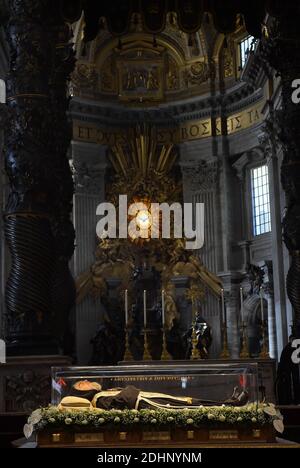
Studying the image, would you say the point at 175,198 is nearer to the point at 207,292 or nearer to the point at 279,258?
the point at 207,292

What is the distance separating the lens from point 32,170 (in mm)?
7387

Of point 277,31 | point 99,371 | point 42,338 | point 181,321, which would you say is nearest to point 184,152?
point 181,321

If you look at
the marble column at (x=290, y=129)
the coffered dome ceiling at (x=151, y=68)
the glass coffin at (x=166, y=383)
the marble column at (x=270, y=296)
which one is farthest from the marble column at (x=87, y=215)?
the glass coffin at (x=166, y=383)

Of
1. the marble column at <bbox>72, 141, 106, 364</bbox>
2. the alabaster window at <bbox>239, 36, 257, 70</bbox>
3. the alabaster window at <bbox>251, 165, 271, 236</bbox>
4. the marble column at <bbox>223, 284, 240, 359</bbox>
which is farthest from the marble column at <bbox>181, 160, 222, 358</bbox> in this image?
the alabaster window at <bbox>239, 36, 257, 70</bbox>

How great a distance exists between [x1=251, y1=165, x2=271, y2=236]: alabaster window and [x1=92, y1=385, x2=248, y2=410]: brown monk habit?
1840cm

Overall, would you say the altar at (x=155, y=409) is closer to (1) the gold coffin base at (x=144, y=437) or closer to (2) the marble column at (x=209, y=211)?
(1) the gold coffin base at (x=144, y=437)

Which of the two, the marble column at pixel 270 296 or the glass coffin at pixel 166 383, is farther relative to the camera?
the marble column at pixel 270 296

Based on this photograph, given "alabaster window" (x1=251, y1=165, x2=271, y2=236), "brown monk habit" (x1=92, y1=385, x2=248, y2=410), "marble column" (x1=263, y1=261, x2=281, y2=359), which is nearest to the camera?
"brown monk habit" (x1=92, y1=385, x2=248, y2=410)

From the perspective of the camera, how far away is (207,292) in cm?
2431

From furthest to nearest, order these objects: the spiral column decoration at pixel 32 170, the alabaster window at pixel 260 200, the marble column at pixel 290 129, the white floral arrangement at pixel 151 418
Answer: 1. the alabaster window at pixel 260 200
2. the marble column at pixel 290 129
3. the spiral column decoration at pixel 32 170
4. the white floral arrangement at pixel 151 418

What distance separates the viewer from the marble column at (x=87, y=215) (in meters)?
24.0

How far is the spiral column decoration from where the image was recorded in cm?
720

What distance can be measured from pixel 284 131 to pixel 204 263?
16344 millimetres

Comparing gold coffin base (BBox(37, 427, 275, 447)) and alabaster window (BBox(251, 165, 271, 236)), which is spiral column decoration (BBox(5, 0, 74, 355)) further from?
alabaster window (BBox(251, 165, 271, 236))
